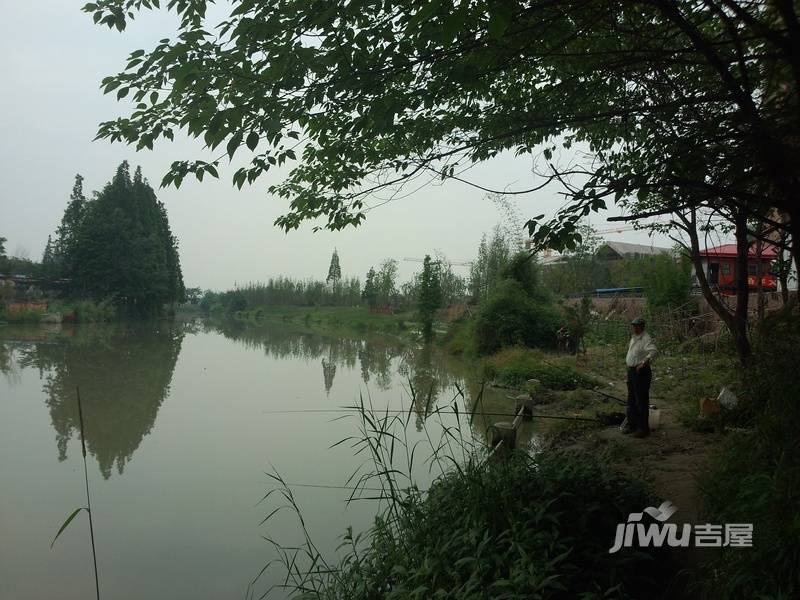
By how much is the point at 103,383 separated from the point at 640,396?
1043cm

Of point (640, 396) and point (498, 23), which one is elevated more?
point (498, 23)

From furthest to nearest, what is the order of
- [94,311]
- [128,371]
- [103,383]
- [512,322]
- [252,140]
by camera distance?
[94,311] → [512,322] → [128,371] → [103,383] → [252,140]

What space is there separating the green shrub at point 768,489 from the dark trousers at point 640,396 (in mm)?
1691

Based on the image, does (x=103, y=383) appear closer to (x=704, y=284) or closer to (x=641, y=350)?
(x=641, y=350)

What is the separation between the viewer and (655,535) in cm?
274

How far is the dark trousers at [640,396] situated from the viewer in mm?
5707

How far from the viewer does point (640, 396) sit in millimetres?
5762

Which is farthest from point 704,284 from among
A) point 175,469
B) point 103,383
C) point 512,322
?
point 103,383

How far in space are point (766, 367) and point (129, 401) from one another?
949 centimetres

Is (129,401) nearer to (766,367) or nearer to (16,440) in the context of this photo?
(16,440)

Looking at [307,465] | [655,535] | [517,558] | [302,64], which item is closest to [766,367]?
[655,535]


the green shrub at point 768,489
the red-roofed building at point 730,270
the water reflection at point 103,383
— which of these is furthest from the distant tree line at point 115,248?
the green shrub at point 768,489

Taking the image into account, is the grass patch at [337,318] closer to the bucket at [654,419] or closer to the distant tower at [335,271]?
the distant tower at [335,271]

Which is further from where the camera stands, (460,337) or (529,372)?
(460,337)
